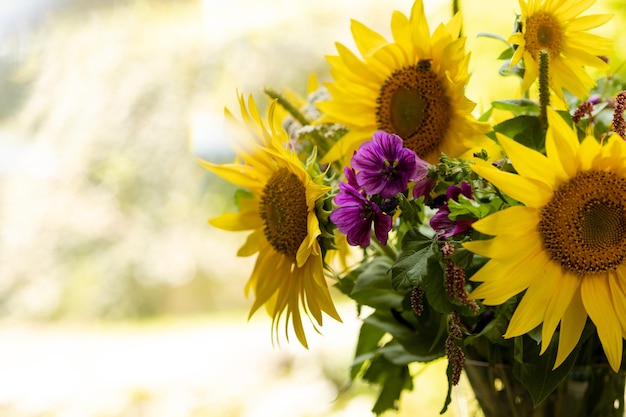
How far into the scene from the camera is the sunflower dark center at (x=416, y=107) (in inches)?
26.3

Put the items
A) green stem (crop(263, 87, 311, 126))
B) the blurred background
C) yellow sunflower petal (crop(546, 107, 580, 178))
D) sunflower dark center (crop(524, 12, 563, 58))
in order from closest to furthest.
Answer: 1. yellow sunflower petal (crop(546, 107, 580, 178))
2. sunflower dark center (crop(524, 12, 563, 58))
3. green stem (crop(263, 87, 311, 126))
4. the blurred background

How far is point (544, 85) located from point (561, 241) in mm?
123

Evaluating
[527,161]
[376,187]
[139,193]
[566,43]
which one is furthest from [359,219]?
[139,193]

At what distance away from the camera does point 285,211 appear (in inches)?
26.8

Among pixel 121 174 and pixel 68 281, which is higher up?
pixel 121 174

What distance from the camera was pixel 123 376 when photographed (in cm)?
164

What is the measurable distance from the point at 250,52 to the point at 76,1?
38cm

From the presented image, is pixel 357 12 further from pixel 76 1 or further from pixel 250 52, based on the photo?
pixel 76 1

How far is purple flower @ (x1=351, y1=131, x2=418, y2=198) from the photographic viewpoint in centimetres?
59

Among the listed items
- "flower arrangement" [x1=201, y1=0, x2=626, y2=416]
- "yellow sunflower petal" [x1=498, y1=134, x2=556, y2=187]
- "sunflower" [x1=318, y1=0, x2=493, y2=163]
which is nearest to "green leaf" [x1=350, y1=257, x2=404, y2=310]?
"flower arrangement" [x1=201, y1=0, x2=626, y2=416]

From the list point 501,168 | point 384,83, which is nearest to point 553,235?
point 501,168

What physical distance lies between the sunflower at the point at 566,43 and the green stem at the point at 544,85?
0.09 ft

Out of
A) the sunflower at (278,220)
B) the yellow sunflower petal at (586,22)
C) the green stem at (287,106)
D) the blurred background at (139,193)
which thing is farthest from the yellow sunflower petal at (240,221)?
the blurred background at (139,193)

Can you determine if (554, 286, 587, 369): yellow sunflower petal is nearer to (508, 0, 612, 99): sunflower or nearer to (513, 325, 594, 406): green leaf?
(513, 325, 594, 406): green leaf
